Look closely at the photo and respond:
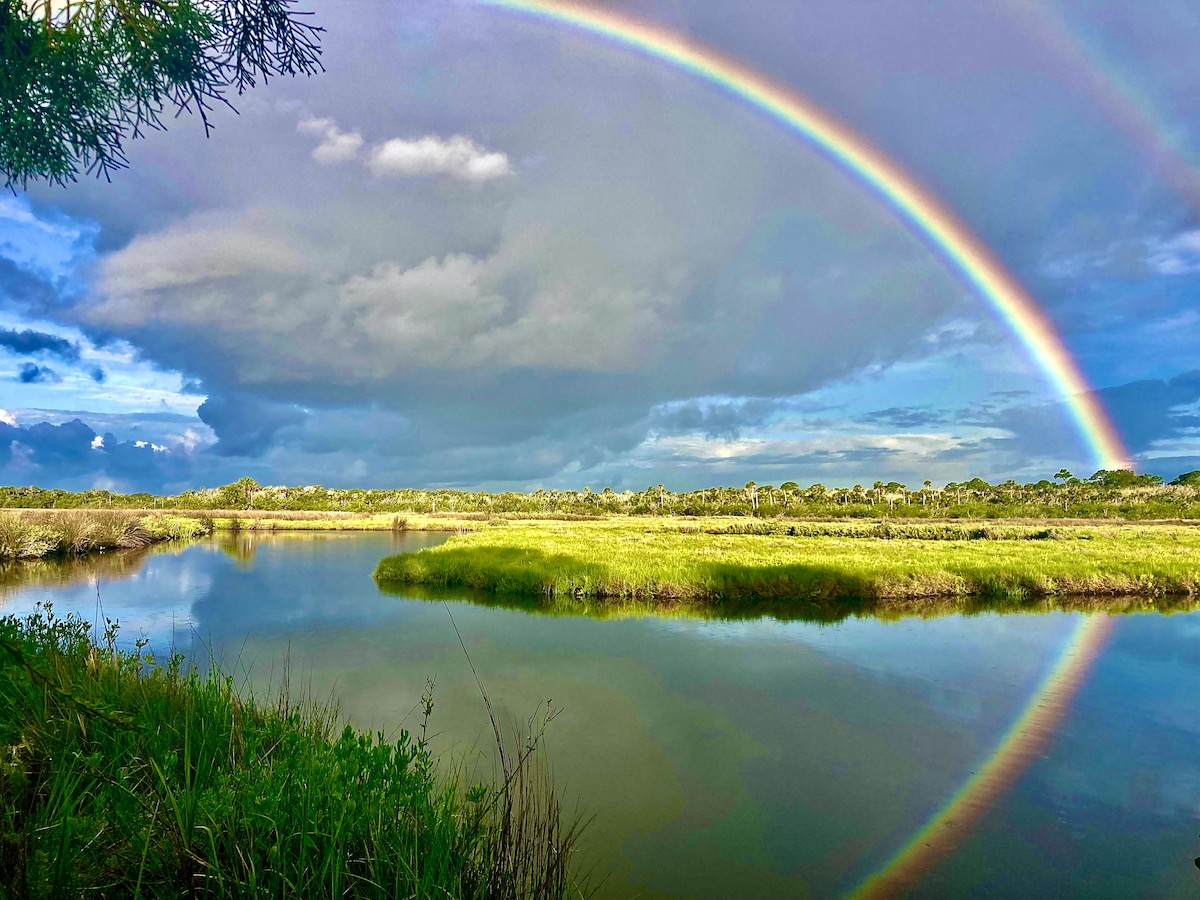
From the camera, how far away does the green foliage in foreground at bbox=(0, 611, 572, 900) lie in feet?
12.4

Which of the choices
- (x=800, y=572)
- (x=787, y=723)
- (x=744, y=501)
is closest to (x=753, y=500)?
(x=744, y=501)

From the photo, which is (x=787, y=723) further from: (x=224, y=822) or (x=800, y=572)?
(x=800, y=572)

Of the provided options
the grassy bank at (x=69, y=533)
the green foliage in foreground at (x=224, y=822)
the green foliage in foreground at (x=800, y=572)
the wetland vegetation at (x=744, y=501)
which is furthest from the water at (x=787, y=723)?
the wetland vegetation at (x=744, y=501)

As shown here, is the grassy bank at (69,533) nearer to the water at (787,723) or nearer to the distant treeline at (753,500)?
the water at (787,723)

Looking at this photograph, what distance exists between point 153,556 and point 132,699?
133 ft

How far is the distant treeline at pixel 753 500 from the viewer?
91.8 metres

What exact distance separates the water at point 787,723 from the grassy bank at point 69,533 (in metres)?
9.49

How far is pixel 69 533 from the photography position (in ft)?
122

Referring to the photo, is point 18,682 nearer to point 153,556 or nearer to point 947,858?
point 947,858

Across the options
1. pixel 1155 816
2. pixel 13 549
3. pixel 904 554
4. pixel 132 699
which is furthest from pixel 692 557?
pixel 13 549

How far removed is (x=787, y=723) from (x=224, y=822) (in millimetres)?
10128

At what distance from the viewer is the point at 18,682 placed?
6.01 meters

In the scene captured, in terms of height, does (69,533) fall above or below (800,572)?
above

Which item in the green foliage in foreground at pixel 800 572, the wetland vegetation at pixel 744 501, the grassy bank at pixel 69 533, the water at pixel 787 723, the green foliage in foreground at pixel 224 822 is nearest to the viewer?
the green foliage in foreground at pixel 224 822
